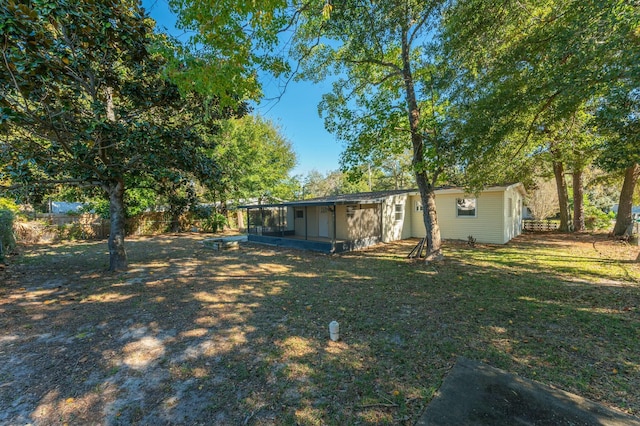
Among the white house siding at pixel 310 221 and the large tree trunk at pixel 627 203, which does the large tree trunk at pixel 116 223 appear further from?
the large tree trunk at pixel 627 203

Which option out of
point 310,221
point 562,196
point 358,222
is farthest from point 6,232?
point 562,196

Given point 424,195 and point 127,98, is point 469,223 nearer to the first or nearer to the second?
point 424,195

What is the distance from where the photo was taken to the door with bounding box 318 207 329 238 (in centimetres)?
1363

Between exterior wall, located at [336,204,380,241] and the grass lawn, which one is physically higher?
exterior wall, located at [336,204,380,241]

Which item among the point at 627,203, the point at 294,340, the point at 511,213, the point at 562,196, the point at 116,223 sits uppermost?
the point at 562,196

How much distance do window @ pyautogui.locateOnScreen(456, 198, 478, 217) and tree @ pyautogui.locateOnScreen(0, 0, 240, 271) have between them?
11100 millimetres

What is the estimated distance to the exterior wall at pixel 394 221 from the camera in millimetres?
13164

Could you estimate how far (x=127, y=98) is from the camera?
23.9ft

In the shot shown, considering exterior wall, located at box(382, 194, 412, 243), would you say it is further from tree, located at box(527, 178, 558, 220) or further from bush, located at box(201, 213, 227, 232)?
tree, located at box(527, 178, 558, 220)

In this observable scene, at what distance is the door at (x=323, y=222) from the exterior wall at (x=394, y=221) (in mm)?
2804

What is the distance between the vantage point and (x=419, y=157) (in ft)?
25.9

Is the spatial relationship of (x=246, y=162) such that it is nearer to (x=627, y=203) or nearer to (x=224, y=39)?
(x=224, y=39)

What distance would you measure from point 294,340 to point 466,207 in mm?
11570

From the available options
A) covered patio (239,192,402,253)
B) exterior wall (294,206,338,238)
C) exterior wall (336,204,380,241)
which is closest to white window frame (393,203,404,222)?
covered patio (239,192,402,253)
